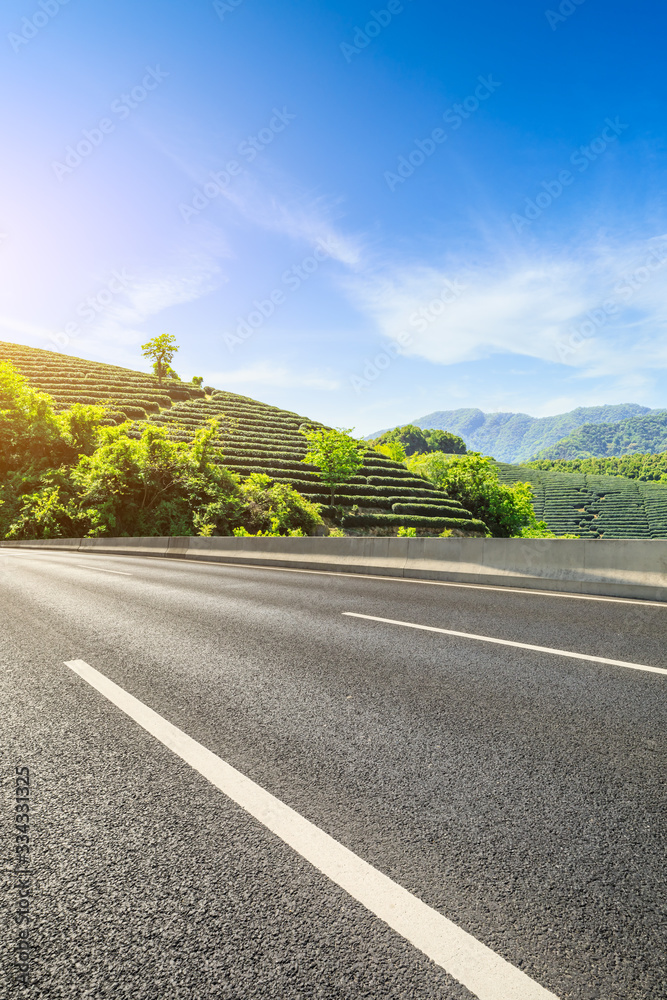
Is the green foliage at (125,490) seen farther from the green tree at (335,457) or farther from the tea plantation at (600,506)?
the tea plantation at (600,506)

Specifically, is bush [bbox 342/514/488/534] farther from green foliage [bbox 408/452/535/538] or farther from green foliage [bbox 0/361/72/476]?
green foliage [bbox 0/361/72/476]

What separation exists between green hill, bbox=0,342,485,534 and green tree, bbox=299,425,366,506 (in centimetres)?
138

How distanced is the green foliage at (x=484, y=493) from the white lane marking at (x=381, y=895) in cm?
7382

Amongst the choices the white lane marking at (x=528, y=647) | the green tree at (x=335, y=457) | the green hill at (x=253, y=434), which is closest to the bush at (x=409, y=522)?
the green hill at (x=253, y=434)

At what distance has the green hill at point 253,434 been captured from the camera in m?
63.5

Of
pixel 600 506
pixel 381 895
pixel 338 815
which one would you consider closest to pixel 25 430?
pixel 338 815

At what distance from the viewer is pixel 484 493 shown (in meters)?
77.7

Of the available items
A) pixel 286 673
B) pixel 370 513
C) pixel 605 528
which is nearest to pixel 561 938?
pixel 286 673

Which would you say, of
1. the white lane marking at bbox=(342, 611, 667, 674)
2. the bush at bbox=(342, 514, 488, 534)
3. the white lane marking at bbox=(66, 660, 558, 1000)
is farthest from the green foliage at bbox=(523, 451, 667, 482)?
the white lane marking at bbox=(66, 660, 558, 1000)

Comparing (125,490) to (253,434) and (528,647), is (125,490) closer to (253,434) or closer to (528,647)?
(528,647)

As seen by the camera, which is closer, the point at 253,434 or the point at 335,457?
the point at 335,457

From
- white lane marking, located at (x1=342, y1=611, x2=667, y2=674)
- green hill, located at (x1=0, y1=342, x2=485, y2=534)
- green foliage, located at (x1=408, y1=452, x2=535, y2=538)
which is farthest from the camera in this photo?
green foliage, located at (x1=408, y1=452, x2=535, y2=538)

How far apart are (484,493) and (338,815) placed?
7841 cm

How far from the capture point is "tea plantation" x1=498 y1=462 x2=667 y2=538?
124m
